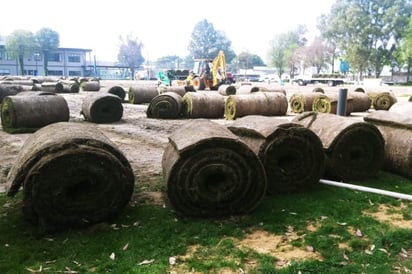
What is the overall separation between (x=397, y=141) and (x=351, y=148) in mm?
1083

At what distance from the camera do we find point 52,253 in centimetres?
465

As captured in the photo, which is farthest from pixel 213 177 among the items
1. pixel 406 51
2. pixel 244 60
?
pixel 244 60

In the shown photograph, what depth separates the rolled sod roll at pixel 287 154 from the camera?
21.7ft

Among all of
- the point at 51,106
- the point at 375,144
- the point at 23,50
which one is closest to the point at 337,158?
the point at 375,144

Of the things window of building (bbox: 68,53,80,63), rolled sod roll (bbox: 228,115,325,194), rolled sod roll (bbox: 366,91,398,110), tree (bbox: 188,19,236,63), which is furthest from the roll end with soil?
tree (bbox: 188,19,236,63)

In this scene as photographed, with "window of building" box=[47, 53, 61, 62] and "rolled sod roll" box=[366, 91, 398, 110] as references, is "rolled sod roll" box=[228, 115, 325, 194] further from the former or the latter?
"window of building" box=[47, 53, 61, 62]

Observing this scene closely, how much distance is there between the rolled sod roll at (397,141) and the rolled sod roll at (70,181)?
5244 millimetres

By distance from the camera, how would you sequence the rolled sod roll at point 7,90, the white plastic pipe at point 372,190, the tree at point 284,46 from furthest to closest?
the tree at point 284,46, the rolled sod roll at point 7,90, the white plastic pipe at point 372,190

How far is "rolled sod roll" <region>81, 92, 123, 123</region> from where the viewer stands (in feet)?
50.2

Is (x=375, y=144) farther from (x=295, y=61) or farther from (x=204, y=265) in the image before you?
(x=295, y=61)

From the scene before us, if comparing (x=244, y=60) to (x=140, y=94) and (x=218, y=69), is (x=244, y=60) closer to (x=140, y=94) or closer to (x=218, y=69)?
(x=218, y=69)

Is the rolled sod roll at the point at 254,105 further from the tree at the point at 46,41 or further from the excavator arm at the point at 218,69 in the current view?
the tree at the point at 46,41

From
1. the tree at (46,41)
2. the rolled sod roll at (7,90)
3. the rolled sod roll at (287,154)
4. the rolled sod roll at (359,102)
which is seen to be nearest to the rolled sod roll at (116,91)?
the rolled sod roll at (7,90)

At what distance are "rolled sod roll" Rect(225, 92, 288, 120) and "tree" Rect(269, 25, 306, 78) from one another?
84919mm
